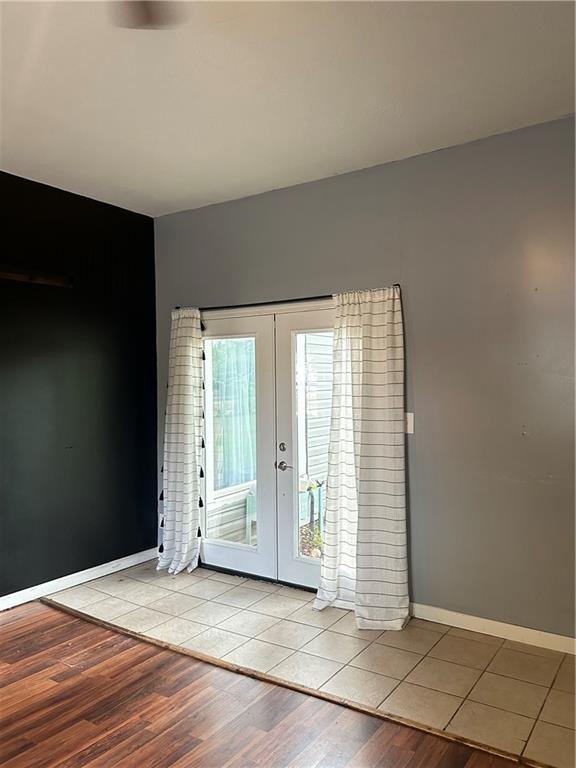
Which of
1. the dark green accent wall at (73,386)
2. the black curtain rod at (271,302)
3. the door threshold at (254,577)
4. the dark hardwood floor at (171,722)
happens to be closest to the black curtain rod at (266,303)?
the black curtain rod at (271,302)

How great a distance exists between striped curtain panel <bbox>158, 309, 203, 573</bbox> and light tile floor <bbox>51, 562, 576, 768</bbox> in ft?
1.16

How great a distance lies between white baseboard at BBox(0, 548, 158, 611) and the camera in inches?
150

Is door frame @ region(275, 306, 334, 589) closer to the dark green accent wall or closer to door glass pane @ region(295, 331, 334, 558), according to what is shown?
door glass pane @ region(295, 331, 334, 558)

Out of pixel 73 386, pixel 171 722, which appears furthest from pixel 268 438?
pixel 171 722

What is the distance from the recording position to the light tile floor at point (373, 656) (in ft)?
8.18

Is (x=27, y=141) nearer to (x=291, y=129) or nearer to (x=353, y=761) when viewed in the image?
(x=291, y=129)

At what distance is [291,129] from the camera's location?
3150 millimetres

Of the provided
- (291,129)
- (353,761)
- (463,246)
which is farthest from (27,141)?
(353,761)

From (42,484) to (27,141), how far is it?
88.7 inches

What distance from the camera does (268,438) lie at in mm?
4203

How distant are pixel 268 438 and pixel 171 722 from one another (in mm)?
2056

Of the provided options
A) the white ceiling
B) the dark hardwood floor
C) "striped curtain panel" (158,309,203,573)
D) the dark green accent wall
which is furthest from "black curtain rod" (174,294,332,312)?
the dark hardwood floor

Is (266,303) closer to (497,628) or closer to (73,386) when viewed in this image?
(73,386)

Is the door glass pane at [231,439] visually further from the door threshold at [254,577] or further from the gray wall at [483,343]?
the gray wall at [483,343]
